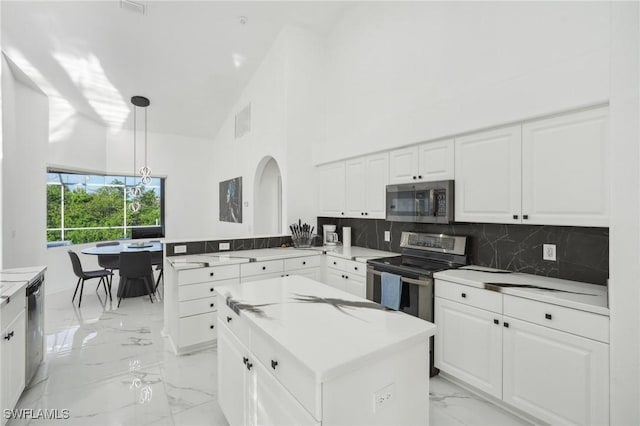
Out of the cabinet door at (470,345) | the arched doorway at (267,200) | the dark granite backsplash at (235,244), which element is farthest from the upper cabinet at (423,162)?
the arched doorway at (267,200)

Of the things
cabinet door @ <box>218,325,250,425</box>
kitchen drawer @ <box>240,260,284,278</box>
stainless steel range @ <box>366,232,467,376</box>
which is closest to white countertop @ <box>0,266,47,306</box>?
cabinet door @ <box>218,325,250,425</box>

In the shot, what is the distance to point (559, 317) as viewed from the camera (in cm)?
181

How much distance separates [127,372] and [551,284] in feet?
11.4

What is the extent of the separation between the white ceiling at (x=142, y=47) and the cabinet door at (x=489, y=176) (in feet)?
9.69

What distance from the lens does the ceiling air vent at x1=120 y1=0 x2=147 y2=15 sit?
3470 mm

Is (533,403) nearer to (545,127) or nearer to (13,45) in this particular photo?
(545,127)

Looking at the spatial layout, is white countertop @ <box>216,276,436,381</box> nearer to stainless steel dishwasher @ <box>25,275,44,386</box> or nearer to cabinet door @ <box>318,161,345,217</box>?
stainless steel dishwasher @ <box>25,275,44,386</box>

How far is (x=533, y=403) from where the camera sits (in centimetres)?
193

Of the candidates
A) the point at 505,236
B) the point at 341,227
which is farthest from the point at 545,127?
the point at 341,227

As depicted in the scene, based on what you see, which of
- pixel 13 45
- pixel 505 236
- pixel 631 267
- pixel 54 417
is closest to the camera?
pixel 631 267

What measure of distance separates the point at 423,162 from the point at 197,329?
2.79 metres

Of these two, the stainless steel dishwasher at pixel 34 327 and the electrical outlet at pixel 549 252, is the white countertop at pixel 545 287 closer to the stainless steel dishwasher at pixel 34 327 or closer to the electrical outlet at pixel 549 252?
the electrical outlet at pixel 549 252

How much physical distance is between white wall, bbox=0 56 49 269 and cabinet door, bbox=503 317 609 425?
5204 mm

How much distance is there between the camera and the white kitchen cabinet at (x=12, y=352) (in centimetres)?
187
